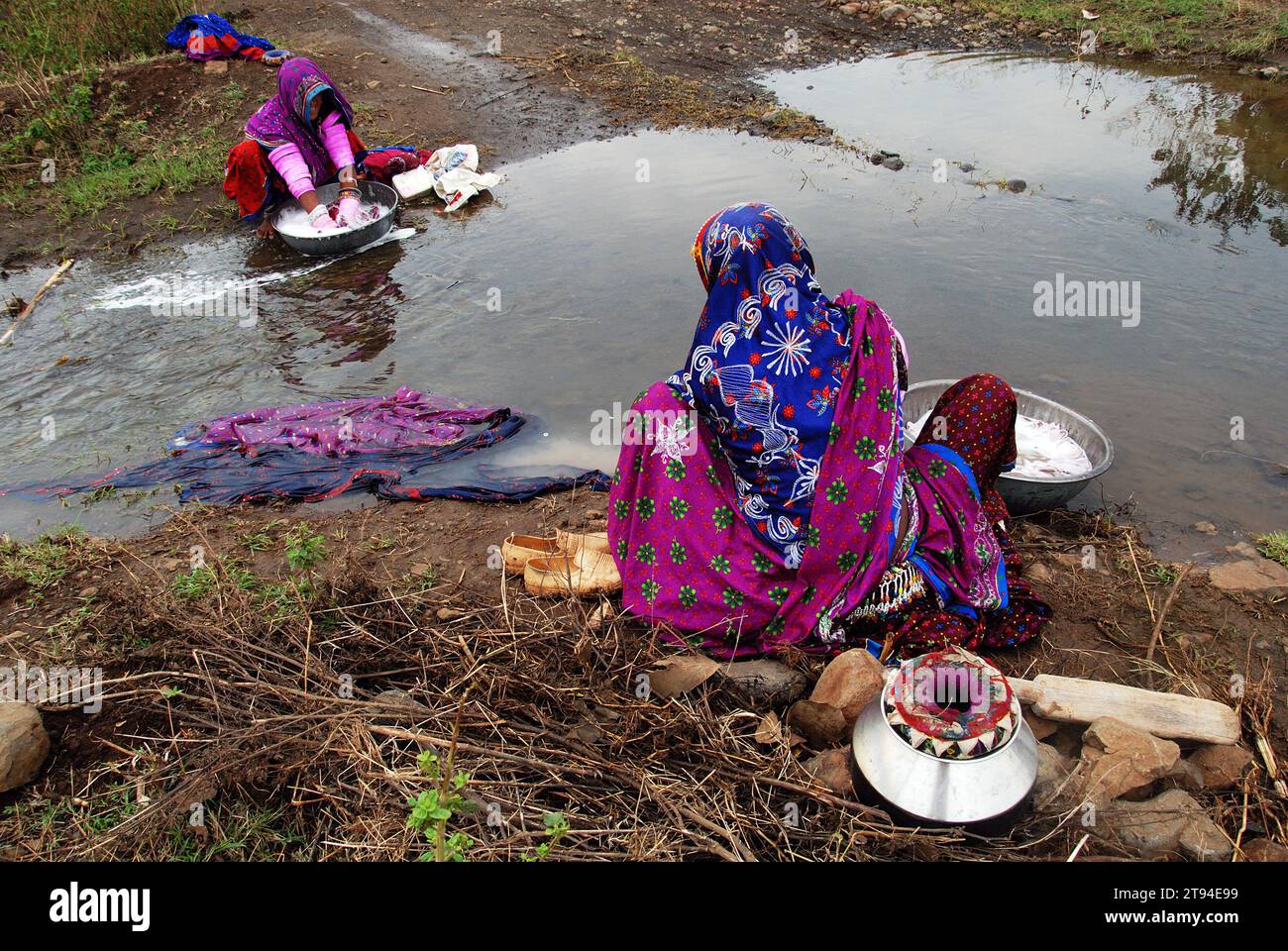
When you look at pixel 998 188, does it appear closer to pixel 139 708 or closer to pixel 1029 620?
pixel 1029 620

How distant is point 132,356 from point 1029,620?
544 centimetres

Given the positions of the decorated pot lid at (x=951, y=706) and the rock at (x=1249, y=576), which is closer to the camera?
the decorated pot lid at (x=951, y=706)

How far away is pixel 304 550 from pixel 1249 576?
11.8 feet

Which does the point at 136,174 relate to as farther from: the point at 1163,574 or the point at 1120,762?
the point at 1120,762

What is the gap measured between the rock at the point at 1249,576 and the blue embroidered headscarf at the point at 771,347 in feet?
5.83

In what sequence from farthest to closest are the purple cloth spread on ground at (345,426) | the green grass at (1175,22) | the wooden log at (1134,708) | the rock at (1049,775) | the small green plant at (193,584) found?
the green grass at (1175,22)
the purple cloth spread on ground at (345,426)
the small green plant at (193,584)
the wooden log at (1134,708)
the rock at (1049,775)

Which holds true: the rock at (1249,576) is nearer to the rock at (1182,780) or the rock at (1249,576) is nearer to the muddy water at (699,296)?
the muddy water at (699,296)

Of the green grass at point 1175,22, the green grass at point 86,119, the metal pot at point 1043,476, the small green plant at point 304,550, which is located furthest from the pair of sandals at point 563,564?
the green grass at point 1175,22

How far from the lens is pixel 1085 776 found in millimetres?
2312

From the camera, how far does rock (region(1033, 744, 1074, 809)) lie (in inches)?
88.3

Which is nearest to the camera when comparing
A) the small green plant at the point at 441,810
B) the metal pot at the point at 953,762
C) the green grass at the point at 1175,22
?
the small green plant at the point at 441,810

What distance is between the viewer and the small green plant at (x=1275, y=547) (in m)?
3.44

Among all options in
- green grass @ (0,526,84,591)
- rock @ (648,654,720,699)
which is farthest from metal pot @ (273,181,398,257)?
rock @ (648,654,720,699)

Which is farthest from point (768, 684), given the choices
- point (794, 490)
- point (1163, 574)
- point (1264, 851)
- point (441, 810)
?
point (1163, 574)
